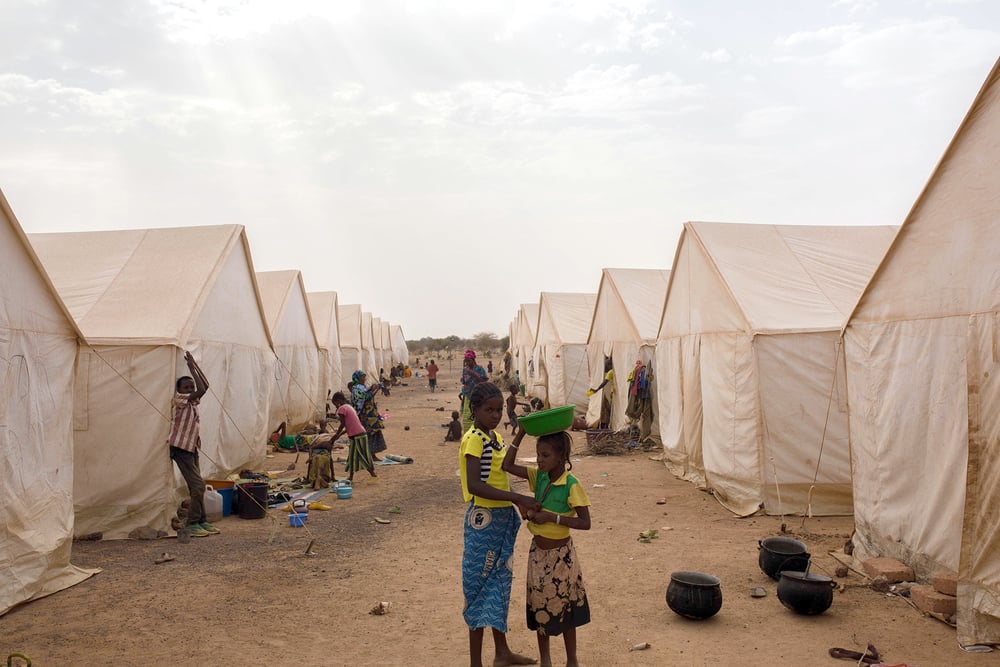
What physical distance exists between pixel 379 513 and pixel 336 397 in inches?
94.0

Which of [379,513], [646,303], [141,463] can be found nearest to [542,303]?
[646,303]

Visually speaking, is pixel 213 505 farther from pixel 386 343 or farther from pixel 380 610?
pixel 386 343

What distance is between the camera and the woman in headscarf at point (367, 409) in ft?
37.2

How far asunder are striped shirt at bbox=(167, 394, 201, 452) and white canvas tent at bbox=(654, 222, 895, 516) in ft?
21.7

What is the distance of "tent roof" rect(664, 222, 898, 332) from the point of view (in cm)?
884

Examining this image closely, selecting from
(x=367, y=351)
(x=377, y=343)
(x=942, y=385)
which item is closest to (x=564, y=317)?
(x=367, y=351)

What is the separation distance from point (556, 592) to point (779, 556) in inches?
113

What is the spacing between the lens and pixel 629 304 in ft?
52.9

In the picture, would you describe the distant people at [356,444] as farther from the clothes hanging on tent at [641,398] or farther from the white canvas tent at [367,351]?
the white canvas tent at [367,351]

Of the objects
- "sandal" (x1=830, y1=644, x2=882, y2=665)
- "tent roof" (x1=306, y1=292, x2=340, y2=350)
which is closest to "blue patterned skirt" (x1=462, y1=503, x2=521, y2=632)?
"sandal" (x1=830, y1=644, x2=882, y2=665)

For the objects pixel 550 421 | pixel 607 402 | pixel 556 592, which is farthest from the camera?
pixel 607 402

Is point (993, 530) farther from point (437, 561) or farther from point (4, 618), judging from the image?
point (4, 618)

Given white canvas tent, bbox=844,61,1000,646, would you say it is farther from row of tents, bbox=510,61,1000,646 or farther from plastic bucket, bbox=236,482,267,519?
plastic bucket, bbox=236,482,267,519

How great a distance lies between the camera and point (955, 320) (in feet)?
16.4
